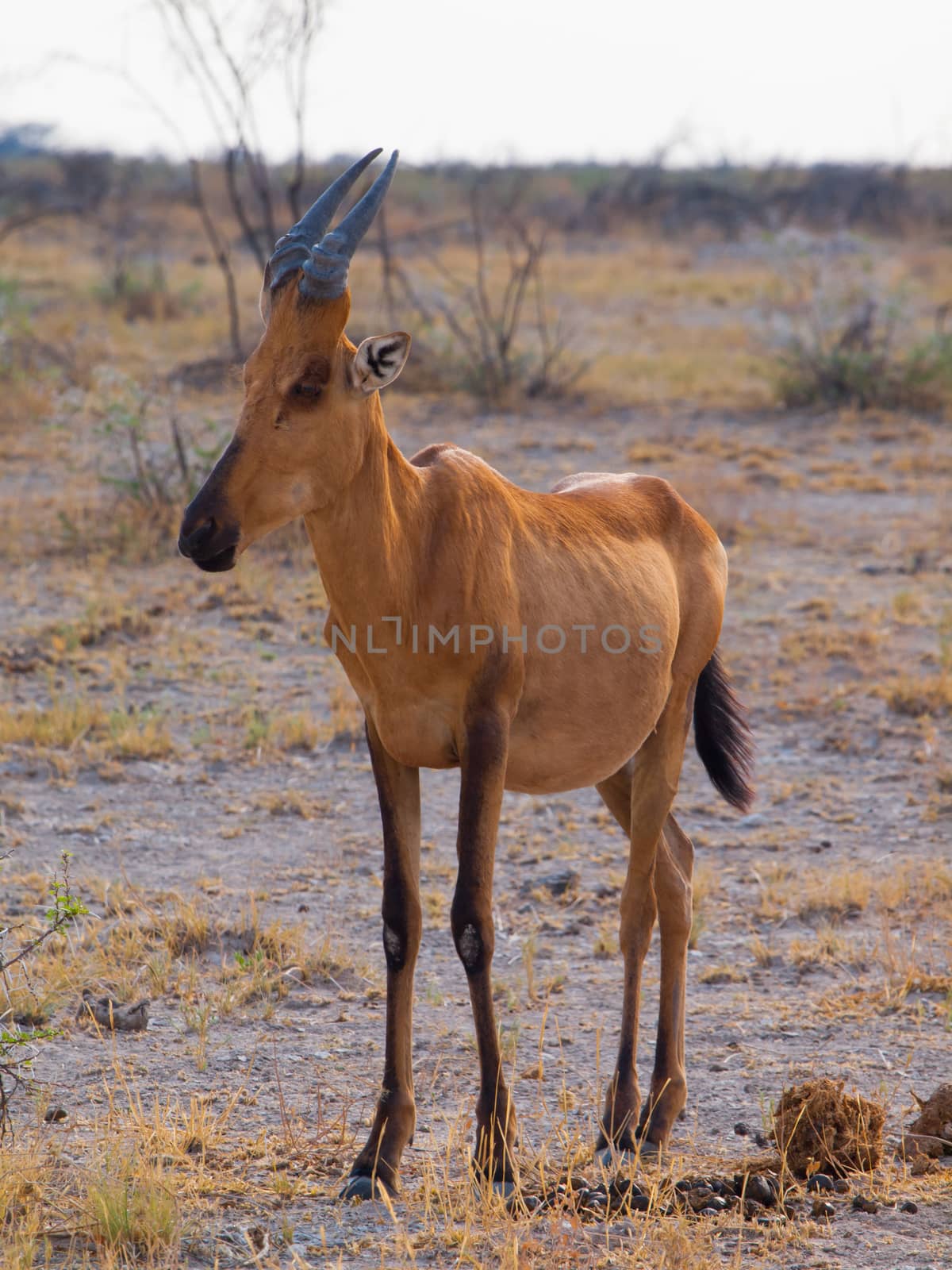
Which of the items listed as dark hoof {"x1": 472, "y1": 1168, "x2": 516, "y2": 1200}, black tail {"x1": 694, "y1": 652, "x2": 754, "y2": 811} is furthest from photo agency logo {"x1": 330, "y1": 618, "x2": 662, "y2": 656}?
dark hoof {"x1": 472, "y1": 1168, "x2": 516, "y2": 1200}

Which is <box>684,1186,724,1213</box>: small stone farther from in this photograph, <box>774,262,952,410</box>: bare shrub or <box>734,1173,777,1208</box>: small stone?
<box>774,262,952,410</box>: bare shrub

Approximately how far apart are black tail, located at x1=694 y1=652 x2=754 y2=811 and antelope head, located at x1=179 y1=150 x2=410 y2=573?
5.97 feet

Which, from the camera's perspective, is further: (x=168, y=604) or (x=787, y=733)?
(x=168, y=604)

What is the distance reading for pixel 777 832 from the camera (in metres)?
6.91

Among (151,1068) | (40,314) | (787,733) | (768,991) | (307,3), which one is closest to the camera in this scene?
(151,1068)

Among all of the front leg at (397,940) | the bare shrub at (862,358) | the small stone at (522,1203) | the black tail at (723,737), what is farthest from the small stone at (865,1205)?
the bare shrub at (862,358)

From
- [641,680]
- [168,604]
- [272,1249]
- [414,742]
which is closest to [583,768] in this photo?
[641,680]

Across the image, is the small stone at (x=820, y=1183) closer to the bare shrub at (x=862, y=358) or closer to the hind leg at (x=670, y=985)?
the hind leg at (x=670, y=985)

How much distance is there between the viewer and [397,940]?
13.0 feet

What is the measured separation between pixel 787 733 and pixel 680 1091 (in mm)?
4008

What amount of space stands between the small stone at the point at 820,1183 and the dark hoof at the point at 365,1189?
1.10m

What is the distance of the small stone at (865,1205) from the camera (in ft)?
12.4

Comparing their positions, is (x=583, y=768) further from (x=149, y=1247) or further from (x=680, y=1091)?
(x=149, y=1247)

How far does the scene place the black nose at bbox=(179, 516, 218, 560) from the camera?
11.3 feet
